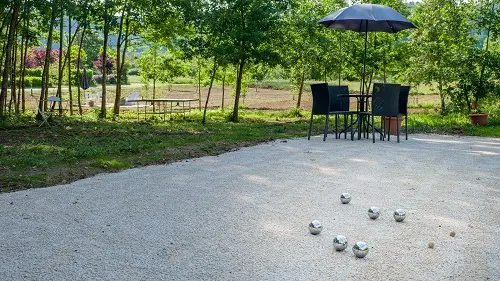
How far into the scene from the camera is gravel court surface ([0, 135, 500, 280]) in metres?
2.97

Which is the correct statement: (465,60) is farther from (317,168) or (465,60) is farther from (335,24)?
(317,168)

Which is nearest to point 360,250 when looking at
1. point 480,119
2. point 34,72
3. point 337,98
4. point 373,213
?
point 373,213

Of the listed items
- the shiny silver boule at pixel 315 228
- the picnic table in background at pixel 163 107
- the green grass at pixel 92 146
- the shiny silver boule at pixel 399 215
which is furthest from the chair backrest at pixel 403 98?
the picnic table in background at pixel 163 107

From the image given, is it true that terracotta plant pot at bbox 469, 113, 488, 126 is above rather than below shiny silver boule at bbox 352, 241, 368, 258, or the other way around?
above

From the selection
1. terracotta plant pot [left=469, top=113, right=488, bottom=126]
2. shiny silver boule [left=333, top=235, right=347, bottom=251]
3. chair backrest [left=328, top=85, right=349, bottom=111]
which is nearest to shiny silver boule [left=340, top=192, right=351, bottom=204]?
shiny silver boule [left=333, top=235, right=347, bottom=251]

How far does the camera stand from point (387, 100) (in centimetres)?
859

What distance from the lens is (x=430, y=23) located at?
1639 cm

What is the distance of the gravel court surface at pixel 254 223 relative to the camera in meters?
2.97

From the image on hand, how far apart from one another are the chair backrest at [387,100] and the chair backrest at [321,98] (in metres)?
0.77

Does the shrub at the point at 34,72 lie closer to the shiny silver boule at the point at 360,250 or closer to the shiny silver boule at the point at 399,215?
the shiny silver boule at the point at 399,215

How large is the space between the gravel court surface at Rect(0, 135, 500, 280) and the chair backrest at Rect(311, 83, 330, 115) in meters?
2.35

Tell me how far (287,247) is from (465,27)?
13.4 m

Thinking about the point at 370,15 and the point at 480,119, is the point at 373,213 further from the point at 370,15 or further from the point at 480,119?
the point at 480,119

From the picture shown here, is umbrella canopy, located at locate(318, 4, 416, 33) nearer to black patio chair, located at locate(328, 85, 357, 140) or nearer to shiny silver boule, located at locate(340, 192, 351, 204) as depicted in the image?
black patio chair, located at locate(328, 85, 357, 140)
